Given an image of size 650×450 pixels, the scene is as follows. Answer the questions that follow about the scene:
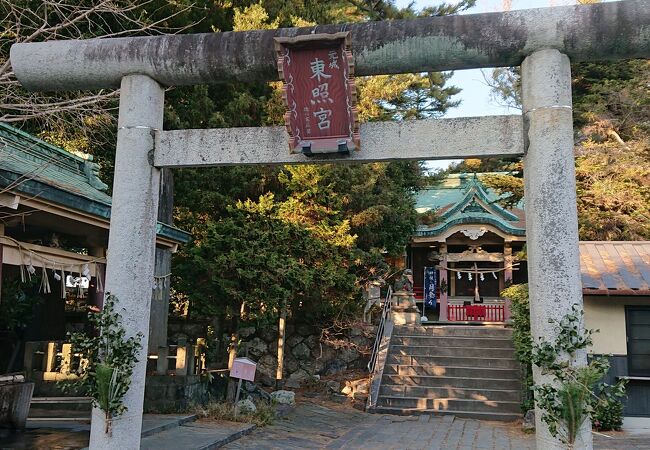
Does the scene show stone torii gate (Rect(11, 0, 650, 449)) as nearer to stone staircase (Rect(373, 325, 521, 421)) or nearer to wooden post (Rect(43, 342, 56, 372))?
wooden post (Rect(43, 342, 56, 372))

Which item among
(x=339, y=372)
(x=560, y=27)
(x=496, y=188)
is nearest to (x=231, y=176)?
(x=339, y=372)

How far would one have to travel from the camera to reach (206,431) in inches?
420

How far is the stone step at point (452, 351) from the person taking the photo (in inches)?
664

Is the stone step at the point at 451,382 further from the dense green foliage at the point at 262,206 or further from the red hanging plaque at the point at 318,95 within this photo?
the red hanging plaque at the point at 318,95

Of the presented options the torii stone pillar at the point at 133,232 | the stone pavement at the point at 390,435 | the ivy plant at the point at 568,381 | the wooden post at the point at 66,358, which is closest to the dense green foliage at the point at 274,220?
the stone pavement at the point at 390,435

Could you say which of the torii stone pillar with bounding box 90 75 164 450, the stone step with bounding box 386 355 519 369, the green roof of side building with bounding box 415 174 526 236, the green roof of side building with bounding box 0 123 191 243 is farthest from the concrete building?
the green roof of side building with bounding box 415 174 526 236

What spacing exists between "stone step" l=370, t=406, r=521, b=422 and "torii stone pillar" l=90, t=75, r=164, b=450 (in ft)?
30.7

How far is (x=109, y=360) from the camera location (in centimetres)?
624

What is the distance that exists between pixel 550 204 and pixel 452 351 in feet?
39.5

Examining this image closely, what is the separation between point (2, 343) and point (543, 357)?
47.4 ft

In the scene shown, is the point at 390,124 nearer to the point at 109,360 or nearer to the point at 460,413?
the point at 109,360

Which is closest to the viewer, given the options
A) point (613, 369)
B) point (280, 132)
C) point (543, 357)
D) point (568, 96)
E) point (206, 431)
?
point (543, 357)

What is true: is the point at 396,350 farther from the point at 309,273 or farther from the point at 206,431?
the point at 206,431

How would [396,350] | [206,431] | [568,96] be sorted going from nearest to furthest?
[568,96] → [206,431] → [396,350]
